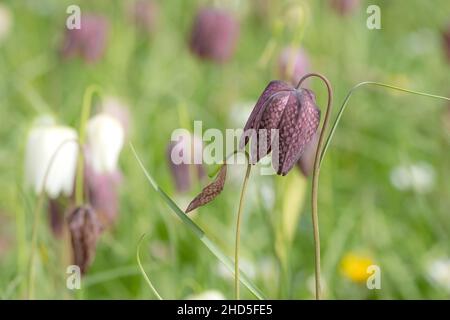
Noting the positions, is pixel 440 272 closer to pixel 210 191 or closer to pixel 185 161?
pixel 185 161

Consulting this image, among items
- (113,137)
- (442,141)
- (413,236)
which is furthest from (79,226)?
(442,141)

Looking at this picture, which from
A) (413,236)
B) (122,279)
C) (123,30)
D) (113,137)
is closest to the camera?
(113,137)

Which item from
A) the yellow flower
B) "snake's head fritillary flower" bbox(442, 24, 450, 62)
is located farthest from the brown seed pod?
"snake's head fritillary flower" bbox(442, 24, 450, 62)

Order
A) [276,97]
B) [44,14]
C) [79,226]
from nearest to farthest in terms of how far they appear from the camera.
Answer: [276,97] → [79,226] → [44,14]

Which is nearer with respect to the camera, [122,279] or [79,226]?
[79,226]

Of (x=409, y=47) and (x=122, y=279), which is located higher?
(x=409, y=47)

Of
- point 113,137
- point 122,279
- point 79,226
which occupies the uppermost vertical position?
point 113,137

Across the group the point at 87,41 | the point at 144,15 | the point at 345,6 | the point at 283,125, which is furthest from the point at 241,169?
the point at 283,125
